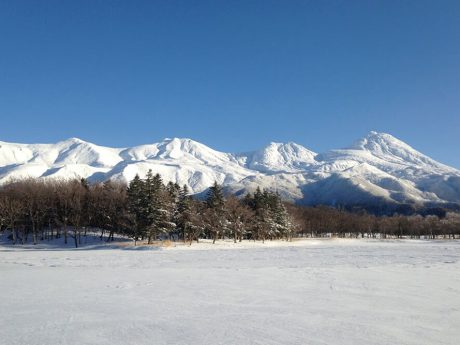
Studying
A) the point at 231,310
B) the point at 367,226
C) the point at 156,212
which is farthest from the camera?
the point at 367,226

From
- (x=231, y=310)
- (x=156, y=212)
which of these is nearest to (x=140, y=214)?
(x=156, y=212)

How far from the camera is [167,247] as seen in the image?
210ft

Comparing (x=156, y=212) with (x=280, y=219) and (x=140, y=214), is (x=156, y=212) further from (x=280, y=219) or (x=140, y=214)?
(x=280, y=219)

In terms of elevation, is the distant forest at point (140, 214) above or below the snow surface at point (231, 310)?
Answer: above

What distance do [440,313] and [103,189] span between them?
90894 mm

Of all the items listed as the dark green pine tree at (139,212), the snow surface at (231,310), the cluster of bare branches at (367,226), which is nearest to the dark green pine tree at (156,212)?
the dark green pine tree at (139,212)

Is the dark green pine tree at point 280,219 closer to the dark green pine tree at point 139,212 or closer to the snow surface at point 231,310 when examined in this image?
the dark green pine tree at point 139,212

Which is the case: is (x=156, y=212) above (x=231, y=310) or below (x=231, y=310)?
above

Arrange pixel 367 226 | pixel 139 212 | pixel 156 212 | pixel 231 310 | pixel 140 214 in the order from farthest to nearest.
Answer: pixel 367 226, pixel 139 212, pixel 140 214, pixel 156 212, pixel 231 310

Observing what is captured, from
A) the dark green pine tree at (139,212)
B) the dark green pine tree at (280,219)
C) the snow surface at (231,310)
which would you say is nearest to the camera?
→ the snow surface at (231,310)

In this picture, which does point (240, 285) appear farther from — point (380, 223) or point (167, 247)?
point (380, 223)

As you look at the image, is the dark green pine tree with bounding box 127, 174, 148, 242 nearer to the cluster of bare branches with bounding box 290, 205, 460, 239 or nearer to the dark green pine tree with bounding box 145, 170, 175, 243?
the dark green pine tree with bounding box 145, 170, 175, 243

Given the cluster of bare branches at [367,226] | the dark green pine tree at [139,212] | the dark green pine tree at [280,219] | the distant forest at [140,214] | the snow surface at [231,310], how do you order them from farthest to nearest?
the cluster of bare branches at [367,226] < the dark green pine tree at [280,219] < the distant forest at [140,214] < the dark green pine tree at [139,212] < the snow surface at [231,310]

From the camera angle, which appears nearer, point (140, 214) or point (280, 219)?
point (140, 214)
